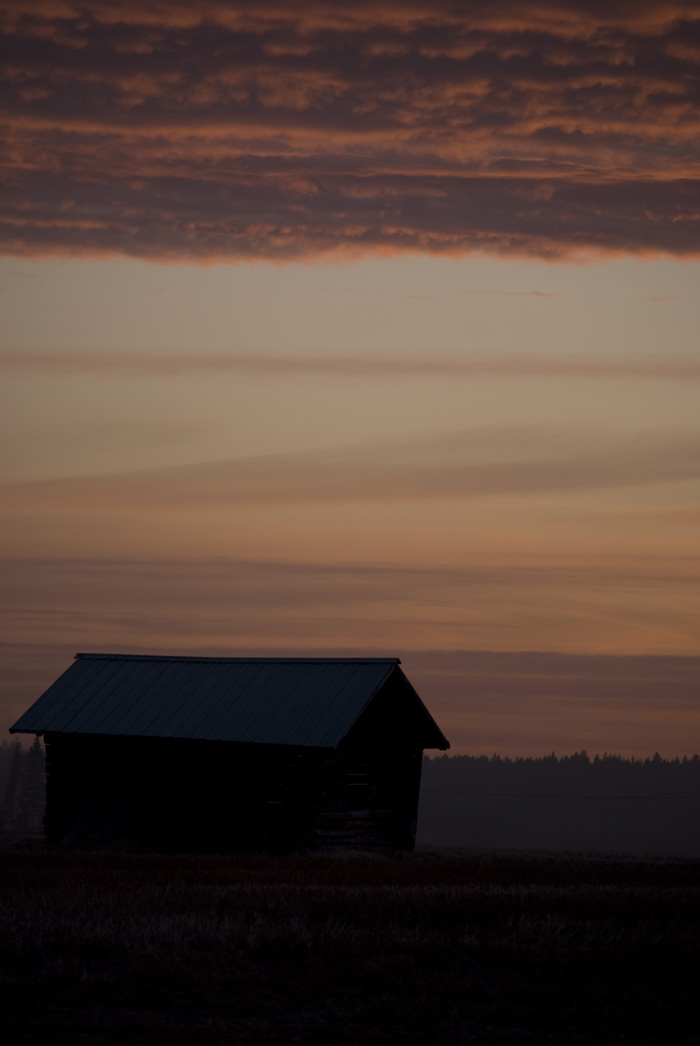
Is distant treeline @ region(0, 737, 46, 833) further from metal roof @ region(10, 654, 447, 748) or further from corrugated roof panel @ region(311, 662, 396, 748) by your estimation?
corrugated roof panel @ region(311, 662, 396, 748)

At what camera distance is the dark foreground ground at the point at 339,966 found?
11.8 metres

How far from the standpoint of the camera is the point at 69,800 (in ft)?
127

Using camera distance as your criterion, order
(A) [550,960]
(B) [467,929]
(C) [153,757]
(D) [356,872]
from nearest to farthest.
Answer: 1. (A) [550,960]
2. (B) [467,929]
3. (D) [356,872]
4. (C) [153,757]

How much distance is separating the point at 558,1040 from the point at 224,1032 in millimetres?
3055

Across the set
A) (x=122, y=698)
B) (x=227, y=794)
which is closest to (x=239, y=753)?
(x=227, y=794)

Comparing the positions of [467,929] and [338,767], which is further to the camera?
[338,767]

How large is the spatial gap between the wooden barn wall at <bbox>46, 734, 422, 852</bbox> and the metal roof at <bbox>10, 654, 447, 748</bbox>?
49 cm

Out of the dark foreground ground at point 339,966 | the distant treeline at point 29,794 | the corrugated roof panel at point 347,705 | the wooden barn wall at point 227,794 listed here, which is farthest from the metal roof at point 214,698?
the distant treeline at point 29,794

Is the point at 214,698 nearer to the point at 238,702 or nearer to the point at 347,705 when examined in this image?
the point at 238,702

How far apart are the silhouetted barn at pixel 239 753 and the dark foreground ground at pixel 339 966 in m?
14.9

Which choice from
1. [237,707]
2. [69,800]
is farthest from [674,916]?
[69,800]

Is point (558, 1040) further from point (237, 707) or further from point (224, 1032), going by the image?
point (237, 707)

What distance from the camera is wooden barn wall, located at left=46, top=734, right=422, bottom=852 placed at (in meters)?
34.8

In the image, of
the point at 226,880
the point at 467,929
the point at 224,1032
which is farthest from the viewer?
the point at 226,880
